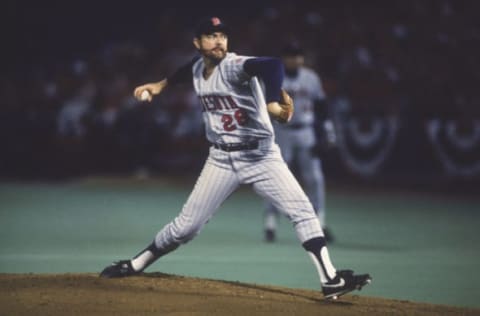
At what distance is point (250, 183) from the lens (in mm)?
6844

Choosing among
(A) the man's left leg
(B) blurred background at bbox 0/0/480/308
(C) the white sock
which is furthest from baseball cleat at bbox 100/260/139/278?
(B) blurred background at bbox 0/0/480/308

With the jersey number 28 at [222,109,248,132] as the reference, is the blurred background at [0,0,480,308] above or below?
above

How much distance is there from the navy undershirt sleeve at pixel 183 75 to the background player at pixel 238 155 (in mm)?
172

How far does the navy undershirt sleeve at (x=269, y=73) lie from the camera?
20.7 ft

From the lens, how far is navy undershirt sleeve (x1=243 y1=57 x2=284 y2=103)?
632cm

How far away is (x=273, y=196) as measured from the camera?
676cm

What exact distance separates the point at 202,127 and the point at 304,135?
810 cm

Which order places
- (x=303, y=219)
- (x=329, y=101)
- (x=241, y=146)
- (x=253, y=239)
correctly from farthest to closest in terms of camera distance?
(x=329, y=101) → (x=253, y=239) → (x=241, y=146) → (x=303, y=219)

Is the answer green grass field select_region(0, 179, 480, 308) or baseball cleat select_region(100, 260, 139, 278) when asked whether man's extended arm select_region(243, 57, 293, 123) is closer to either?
baseball cleat select_region(100, 260, 139, 278)

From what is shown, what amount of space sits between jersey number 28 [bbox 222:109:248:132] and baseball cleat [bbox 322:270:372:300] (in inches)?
50.8

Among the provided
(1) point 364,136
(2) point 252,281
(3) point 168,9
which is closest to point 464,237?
(2) point 252,281

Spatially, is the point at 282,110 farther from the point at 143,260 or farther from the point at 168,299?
the point at 143,260

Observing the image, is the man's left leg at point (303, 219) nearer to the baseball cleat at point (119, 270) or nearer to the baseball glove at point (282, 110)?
the baseball glove at point (282, 110)

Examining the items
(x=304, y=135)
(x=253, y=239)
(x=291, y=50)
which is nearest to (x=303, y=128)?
(x=304, y=135)
